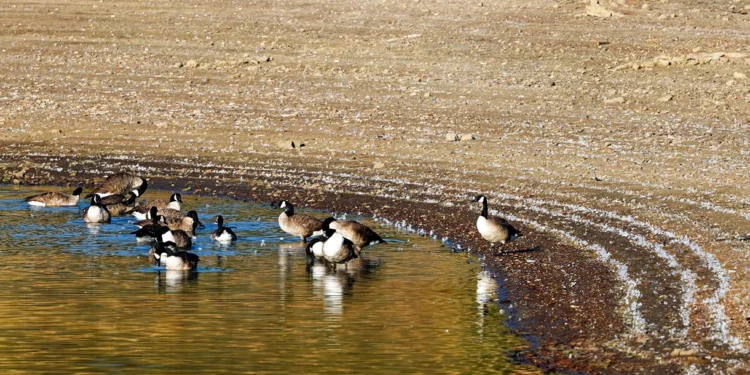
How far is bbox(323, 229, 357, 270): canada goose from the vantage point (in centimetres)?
2047

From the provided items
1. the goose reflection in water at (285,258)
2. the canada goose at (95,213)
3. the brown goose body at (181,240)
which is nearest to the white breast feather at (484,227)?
the goose reflection in water at (285,258)

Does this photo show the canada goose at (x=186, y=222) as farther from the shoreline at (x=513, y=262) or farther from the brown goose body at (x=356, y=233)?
the shoreline at (x=513, y=262)

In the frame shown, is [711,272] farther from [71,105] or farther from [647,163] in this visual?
[71,105]

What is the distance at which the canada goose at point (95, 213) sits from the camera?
966 inches

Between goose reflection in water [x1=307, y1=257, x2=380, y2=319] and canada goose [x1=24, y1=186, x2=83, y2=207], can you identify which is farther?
canada goose [x1=24, y1=186, x2=83, y2=207]

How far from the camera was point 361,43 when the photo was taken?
41.2 m

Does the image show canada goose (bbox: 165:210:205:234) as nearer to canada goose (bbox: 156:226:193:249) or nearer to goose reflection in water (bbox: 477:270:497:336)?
canada goose (bbox: 156:226:193:249)

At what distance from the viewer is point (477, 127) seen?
32469 mm

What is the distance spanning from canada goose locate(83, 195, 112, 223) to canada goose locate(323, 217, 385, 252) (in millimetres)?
4925

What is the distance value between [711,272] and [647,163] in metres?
9.95

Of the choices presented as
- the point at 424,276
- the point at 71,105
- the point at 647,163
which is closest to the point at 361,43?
the point at 71,105

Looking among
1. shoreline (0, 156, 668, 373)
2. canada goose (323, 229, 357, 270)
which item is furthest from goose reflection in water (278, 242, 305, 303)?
shoreline (0, 156, 668, 373)

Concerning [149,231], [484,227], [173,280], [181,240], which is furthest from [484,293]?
[149,231]

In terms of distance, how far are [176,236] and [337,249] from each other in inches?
128
